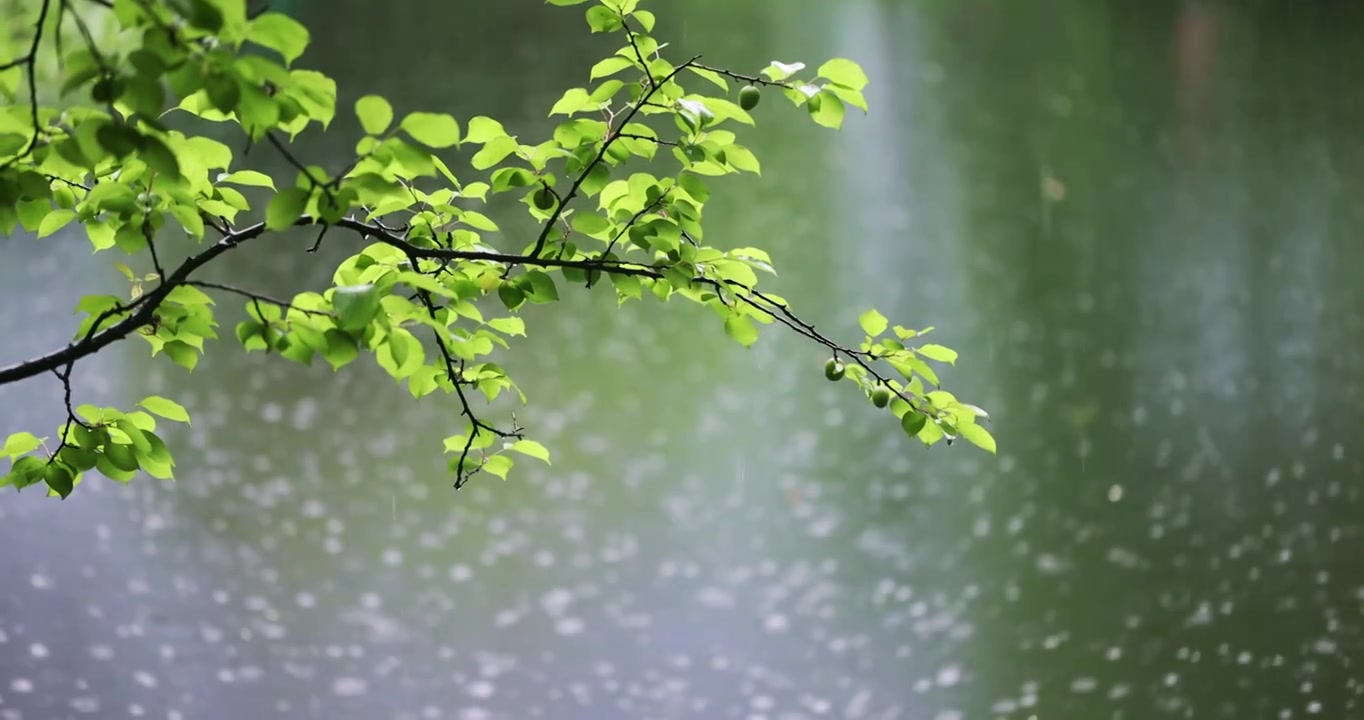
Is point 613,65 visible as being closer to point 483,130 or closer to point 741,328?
point 483,130

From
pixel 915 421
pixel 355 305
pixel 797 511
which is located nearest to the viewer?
pixel 355 305

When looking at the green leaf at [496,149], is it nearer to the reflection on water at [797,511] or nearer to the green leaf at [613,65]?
the green leaf at [613,65]

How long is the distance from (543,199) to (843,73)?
0.32 meters

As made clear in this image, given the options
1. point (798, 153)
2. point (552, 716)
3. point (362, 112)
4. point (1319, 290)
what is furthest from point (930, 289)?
point (362, 112)

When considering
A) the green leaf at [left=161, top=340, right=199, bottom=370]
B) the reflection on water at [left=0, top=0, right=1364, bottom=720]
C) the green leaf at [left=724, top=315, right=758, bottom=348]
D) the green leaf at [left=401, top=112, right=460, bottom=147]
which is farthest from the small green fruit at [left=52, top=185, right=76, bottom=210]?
the reflection on water at [left=0, top=0, right=1364, bottom=720]

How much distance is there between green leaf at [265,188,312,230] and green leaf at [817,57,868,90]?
49 centimetres

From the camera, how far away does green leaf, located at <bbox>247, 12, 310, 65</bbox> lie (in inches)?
30.3

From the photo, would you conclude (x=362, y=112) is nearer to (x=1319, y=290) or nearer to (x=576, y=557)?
(x=576, y=557)

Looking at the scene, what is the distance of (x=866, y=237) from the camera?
6.52 m

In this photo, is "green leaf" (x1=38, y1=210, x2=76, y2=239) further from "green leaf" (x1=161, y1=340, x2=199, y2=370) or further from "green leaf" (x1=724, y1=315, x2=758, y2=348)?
"green leaf" (x1=724, y1=315, x2=758, y2=348)

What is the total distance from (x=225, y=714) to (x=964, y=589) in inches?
77.5

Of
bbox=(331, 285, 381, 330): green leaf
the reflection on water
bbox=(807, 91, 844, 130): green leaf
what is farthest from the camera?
the reflection on water

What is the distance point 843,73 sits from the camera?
1.08 m

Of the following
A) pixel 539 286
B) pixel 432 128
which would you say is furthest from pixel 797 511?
pixel 432 128
